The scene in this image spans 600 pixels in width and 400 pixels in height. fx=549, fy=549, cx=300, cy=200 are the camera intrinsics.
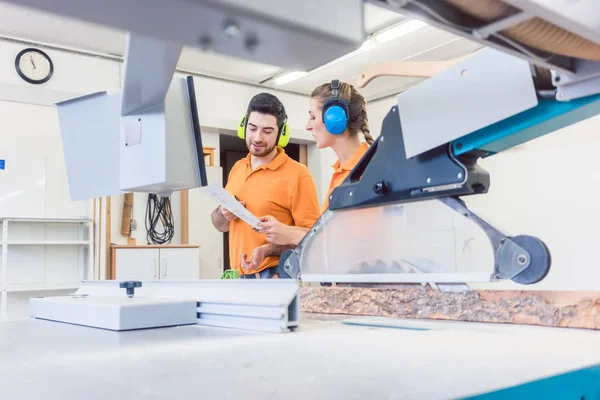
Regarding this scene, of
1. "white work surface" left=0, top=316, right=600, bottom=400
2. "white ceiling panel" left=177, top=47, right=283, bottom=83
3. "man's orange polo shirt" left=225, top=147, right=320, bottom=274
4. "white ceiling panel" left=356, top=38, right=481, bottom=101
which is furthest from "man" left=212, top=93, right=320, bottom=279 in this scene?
"white ceiling panel" left=177, top=47, right=283, bottom=83

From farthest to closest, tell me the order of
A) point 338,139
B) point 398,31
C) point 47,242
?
point 398,31, point 47,242, point 338,139

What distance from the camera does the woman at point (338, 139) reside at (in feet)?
6.78

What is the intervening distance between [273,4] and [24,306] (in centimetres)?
491

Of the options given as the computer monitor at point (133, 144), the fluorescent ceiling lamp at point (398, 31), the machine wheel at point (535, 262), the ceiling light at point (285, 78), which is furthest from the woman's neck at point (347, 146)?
the ceiling light at point (285, 78)

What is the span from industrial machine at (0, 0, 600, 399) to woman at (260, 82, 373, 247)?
50 cm

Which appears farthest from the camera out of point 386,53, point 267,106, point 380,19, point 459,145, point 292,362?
point 386,53

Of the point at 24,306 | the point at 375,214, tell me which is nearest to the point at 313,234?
the point at 375,214

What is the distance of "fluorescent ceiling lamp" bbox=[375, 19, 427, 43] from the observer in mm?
4684

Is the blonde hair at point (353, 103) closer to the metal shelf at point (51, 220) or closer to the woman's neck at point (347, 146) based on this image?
the woman's neck at point (347, 146)

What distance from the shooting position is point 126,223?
5160mm

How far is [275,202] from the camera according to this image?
2332 mm

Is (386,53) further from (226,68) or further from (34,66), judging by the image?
(34,66)

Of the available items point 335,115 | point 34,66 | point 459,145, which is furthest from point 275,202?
point 34,66

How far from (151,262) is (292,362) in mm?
4284
